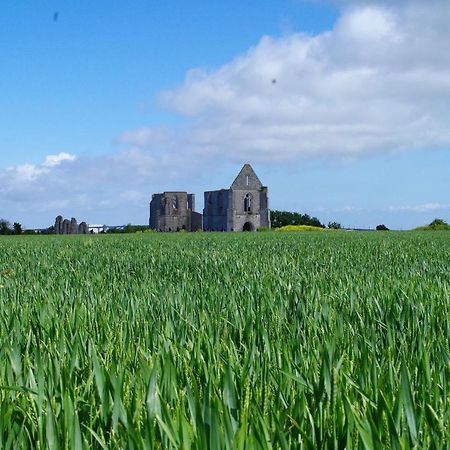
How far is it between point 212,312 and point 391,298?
1.34 m

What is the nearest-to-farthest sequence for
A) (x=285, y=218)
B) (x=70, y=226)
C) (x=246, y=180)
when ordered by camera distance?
(x=70, y=226), (x=246, y=180), (x=285, y=218)

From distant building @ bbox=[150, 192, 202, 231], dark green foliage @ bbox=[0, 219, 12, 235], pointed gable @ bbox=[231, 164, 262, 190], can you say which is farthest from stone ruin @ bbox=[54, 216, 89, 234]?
pointed gable @ bbox=[231, 164, 262, 190]

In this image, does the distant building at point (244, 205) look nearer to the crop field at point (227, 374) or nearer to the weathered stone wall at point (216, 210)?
the weathered stone wall at point (216, 210)

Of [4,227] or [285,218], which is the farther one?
[285,218]

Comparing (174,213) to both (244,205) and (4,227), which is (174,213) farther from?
(4,227)

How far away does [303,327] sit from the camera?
378 centimetres

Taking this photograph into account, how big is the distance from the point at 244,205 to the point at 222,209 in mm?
3376

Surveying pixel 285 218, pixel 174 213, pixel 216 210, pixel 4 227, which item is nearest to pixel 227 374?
pixel 4 227

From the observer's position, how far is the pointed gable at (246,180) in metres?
90.4

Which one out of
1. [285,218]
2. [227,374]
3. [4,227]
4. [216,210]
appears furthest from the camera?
[285,218]

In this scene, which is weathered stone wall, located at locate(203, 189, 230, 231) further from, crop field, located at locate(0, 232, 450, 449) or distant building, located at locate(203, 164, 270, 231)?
crop field, located at locate(0, 232, 450, 449)

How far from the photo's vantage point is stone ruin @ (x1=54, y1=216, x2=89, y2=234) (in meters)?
67.6

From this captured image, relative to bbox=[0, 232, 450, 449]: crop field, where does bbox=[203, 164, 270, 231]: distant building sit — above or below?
above

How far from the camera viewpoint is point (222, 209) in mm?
91500
